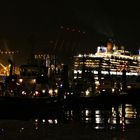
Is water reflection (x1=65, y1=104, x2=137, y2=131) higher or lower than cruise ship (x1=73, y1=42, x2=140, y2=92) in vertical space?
lower

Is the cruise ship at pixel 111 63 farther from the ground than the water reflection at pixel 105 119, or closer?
farther from the ground

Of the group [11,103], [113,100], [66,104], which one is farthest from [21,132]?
[113,100]

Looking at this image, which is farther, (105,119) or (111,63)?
(111,63)

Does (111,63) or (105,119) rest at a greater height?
(111,63)

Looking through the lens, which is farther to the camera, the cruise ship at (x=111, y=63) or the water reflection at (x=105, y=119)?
the cruise ship at (x=111, y=63)

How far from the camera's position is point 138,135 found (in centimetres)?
1570

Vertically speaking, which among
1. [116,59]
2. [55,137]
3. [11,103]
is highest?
[116,59]

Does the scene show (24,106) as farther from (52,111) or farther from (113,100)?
(113,100)

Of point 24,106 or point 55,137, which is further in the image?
point 24,106

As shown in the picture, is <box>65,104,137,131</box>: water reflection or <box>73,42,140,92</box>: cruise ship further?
<box>73,42,140,92</box>: cruise ship

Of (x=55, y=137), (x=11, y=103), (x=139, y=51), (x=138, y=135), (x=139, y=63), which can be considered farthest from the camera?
(x=139, y=51)

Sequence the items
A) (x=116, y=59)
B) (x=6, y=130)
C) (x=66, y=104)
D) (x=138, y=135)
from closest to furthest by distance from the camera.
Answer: (x=138, y=135)
(x=6, y=130)
(x=66, y=104)
(x=116, y=59)

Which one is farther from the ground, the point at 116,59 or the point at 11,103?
the point at 116,59

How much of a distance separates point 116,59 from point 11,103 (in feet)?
320
